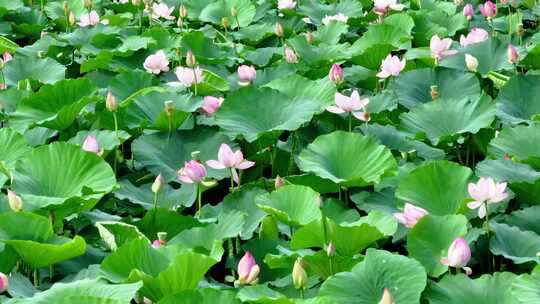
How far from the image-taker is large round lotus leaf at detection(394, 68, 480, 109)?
104 inches

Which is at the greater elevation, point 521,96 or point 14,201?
point 14,201

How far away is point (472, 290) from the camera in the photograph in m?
1.66

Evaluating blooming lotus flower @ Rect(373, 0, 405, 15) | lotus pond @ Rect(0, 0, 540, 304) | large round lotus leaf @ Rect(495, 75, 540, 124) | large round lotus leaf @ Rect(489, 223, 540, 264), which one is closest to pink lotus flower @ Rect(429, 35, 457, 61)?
lotus pond @ Rect(0, 0, 540, 304)

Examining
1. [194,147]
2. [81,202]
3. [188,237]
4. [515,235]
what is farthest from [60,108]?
[515,235]

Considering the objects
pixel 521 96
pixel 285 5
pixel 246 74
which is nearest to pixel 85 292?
pixel 246 74

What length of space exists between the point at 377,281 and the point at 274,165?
773 mm

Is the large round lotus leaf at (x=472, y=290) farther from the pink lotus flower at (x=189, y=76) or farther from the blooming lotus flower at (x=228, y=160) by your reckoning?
the pink lotus flower at (x=189, y=76)

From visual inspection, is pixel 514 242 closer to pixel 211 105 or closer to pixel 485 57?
pixel 211 105

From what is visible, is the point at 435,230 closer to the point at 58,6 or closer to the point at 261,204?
the point at 261,204

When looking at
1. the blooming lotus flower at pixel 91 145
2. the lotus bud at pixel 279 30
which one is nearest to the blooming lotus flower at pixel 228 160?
the blooming lotus flower at pixel 91 145

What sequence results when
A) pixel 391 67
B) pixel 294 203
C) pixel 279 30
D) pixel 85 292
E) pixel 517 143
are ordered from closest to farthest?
pixel 85 292, pixel 294 203, pixel 517 143, pixel 391 67, pixel 279 30

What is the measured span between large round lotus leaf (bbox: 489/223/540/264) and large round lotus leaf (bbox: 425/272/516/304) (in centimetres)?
14

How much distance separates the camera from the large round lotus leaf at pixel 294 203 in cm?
195

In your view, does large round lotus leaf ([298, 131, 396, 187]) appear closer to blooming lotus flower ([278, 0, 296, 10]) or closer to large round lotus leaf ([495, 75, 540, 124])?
large round lotus leaf ([495, 75, 540, 124])
